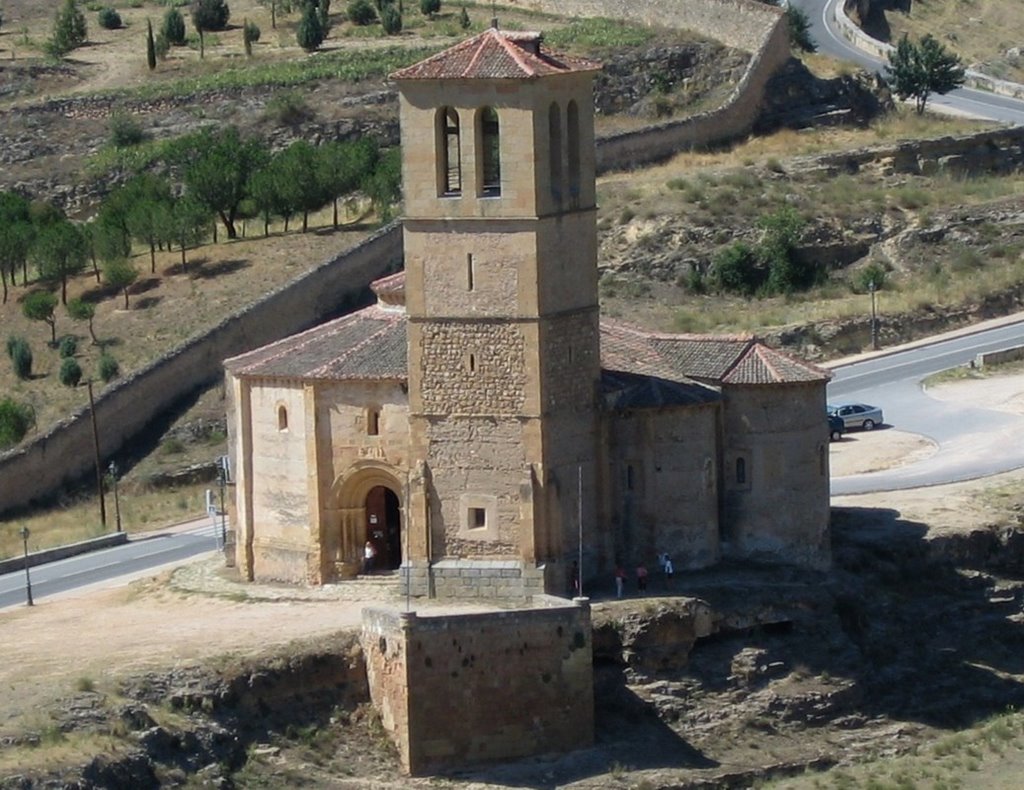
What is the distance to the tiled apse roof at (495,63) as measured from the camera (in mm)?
63156

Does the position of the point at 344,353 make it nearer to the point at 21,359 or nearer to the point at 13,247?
the point at 21,359

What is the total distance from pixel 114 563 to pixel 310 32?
39099 millimetres

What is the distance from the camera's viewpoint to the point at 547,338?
209 feet

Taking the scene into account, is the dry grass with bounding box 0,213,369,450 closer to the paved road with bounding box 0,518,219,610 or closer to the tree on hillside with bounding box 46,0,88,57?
the paved road with bounding box 0,518,219,610

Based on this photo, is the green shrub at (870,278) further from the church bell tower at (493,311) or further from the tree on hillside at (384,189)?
the church bell tower at (493,311)

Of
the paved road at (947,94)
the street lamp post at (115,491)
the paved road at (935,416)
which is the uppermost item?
the paved road at (947,94)

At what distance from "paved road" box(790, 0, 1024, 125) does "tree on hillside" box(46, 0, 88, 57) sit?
2240 centimetres

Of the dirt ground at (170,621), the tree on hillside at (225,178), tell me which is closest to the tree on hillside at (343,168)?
the tree on hillside at (225,178)

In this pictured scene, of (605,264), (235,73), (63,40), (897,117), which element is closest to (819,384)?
(605,264)

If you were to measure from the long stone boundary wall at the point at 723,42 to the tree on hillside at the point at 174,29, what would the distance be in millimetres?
13408

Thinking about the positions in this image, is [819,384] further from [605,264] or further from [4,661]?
[605,264]

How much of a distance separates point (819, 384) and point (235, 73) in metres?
43.3

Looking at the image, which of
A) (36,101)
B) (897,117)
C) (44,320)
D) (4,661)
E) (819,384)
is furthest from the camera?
(36,101)

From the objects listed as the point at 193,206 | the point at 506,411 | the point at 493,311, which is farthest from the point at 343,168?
the point at 506,411
